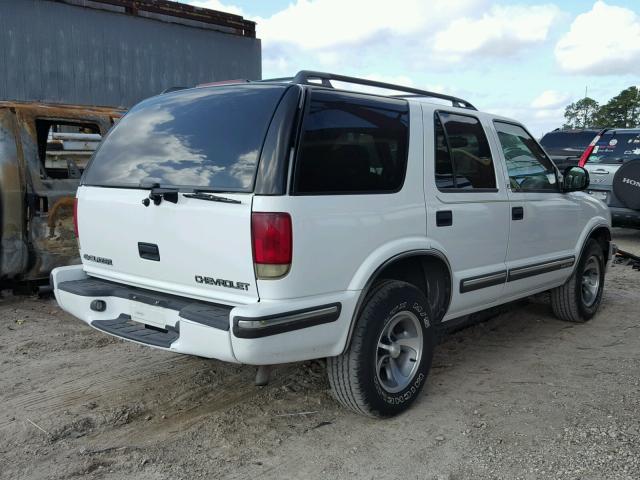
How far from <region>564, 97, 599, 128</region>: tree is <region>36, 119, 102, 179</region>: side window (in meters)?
26.2

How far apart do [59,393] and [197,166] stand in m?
1.79

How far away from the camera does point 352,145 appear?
3234 millimetres


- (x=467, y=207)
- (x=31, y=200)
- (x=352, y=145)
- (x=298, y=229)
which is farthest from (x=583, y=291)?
(x=31, y=200)

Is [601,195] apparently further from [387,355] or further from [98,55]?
[98,55]

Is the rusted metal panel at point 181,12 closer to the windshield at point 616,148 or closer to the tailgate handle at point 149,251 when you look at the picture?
the windshield at point 616,148

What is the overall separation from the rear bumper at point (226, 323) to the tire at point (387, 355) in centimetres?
19

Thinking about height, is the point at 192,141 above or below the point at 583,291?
above

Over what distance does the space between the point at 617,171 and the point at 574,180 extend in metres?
4.33

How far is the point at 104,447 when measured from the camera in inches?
124

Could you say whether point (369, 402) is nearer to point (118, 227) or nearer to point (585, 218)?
point (118, 227)

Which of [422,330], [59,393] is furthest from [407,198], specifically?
[59,393]

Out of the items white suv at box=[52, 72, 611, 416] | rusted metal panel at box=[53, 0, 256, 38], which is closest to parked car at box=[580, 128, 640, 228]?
white suv at box=[52, 72, 611, 416]

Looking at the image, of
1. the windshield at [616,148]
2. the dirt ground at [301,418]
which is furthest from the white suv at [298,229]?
the windshield at [616,148]

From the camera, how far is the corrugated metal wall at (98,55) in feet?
50.6
